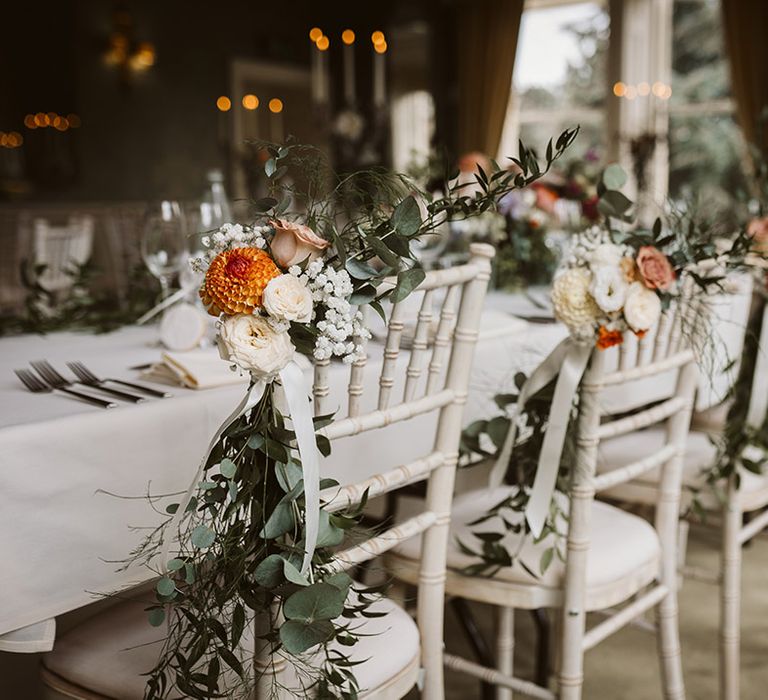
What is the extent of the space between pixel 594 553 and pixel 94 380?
872 millimetres

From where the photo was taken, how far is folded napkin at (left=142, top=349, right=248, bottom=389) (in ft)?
4.21

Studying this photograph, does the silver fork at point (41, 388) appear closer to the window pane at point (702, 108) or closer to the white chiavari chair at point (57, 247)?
the white chiavari chair at point (57, 247)

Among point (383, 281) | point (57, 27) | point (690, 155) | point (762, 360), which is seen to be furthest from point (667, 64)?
point (383, 281)

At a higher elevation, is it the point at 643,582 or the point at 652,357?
the point at 652,357

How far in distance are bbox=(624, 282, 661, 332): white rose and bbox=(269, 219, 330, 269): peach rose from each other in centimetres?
55

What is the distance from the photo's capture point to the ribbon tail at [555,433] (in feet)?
4.53

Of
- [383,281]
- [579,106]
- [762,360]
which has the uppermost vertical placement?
[579,106]

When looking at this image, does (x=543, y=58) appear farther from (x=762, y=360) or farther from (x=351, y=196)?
(x=351, y=196)

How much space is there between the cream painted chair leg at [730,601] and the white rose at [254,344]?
1.39 metres

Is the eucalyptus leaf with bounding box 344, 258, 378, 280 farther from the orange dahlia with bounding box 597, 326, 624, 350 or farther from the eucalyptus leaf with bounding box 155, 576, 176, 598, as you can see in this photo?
the orange dahlia with bounding box 597, 326, 624, 350

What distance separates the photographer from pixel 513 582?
58.9 inches

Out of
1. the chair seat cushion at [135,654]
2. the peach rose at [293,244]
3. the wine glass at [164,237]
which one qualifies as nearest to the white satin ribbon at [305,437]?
the peach rose at [293,244]

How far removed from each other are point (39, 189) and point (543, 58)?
4002 mm

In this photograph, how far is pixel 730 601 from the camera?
198 cm
